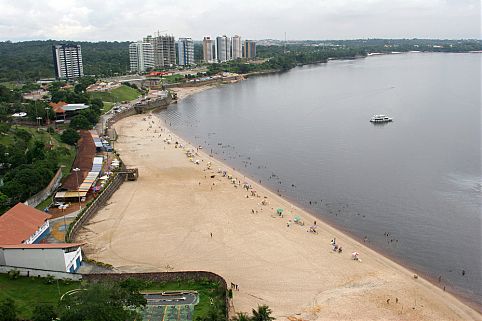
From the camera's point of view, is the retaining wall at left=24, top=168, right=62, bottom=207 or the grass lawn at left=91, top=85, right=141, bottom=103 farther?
the grass lawn at left=91, top=85, right=141, bottom=103

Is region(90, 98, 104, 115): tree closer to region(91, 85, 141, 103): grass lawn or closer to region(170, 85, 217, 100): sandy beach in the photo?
region(91, 85, 141, 103): grass lawn

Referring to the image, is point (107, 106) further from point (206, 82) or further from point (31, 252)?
point (31, 252)

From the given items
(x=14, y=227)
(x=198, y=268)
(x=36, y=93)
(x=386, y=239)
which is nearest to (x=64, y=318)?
(x=198, y=268)

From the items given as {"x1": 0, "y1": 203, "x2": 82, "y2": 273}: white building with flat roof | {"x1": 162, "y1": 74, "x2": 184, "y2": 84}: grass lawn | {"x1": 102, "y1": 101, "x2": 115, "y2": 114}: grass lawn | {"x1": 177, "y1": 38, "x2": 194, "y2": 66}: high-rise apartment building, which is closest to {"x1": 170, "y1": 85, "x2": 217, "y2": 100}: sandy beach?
{"x1": 162, "y1": 74, "x2": 184, "y2": 84}: grass lawn

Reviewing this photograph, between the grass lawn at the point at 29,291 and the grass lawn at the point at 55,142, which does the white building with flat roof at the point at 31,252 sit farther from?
the grass lawn at the point at 55,142

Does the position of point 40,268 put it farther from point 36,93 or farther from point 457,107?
point 457,107

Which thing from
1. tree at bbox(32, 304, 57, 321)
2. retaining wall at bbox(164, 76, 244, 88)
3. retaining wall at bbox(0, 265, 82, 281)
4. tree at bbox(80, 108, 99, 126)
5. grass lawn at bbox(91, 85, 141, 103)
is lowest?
retaining wall at bbox(0, 265, 82, 281)

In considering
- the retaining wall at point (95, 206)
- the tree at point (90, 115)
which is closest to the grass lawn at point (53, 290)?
Answer: the retaining wall at point (95, 206)
